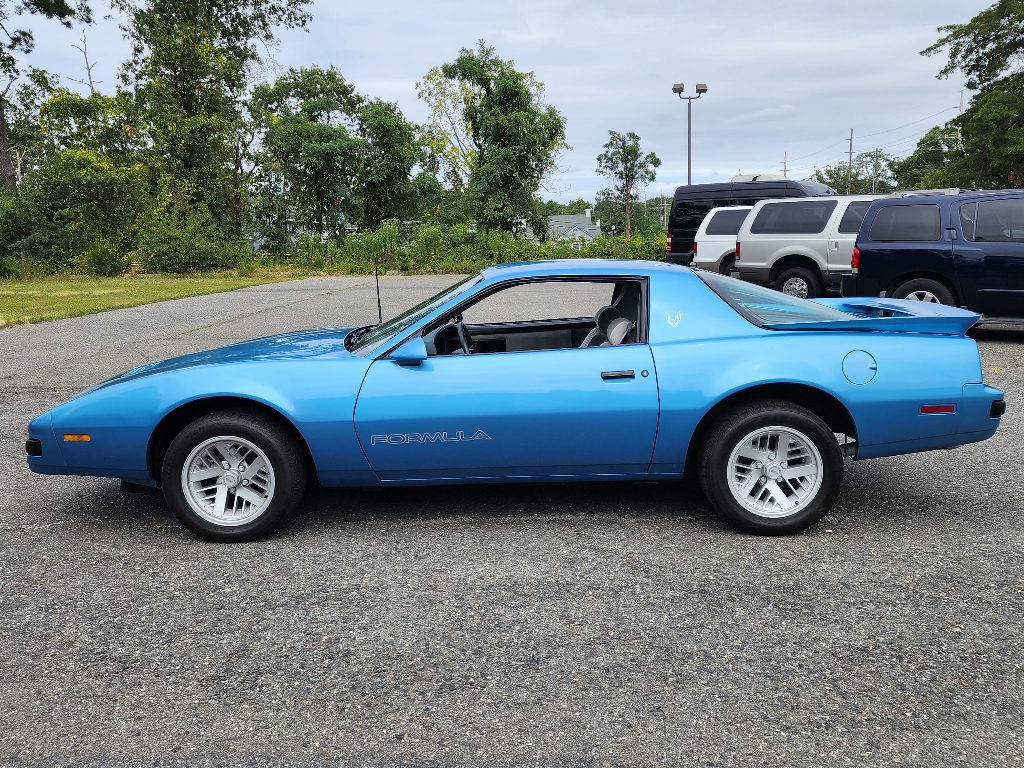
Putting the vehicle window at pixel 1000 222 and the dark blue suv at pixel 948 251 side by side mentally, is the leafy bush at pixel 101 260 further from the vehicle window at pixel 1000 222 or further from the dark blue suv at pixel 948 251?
the vehicle window at pixel 1000 222

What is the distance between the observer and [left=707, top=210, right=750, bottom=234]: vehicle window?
16906 millimetres

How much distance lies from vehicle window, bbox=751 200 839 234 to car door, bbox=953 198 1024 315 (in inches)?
155

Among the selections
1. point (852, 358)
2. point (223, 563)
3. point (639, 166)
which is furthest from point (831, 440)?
point (639, 166)

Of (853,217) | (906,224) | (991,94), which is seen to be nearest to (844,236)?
(853,217)

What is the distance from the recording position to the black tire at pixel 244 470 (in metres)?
3.93

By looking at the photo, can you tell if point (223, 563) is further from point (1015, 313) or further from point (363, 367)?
point (1015, 313)

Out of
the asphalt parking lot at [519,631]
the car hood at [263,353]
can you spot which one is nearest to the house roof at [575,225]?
the car hood at [263,353]

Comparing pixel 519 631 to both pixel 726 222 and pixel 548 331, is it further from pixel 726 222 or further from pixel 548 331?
pixel 726 222

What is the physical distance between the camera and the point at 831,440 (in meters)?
3.90

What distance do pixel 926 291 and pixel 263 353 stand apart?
835 cm

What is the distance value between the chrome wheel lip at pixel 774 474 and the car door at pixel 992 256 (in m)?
6.95

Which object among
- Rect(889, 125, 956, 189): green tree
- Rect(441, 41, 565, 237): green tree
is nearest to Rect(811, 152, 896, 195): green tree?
Rect(889, 125, 956, 189): green tree

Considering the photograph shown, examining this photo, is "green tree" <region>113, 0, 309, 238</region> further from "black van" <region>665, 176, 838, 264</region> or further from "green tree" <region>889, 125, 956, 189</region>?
"green tree" <region>889, 125, 956, 189</region>

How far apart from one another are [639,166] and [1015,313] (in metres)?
73.8
